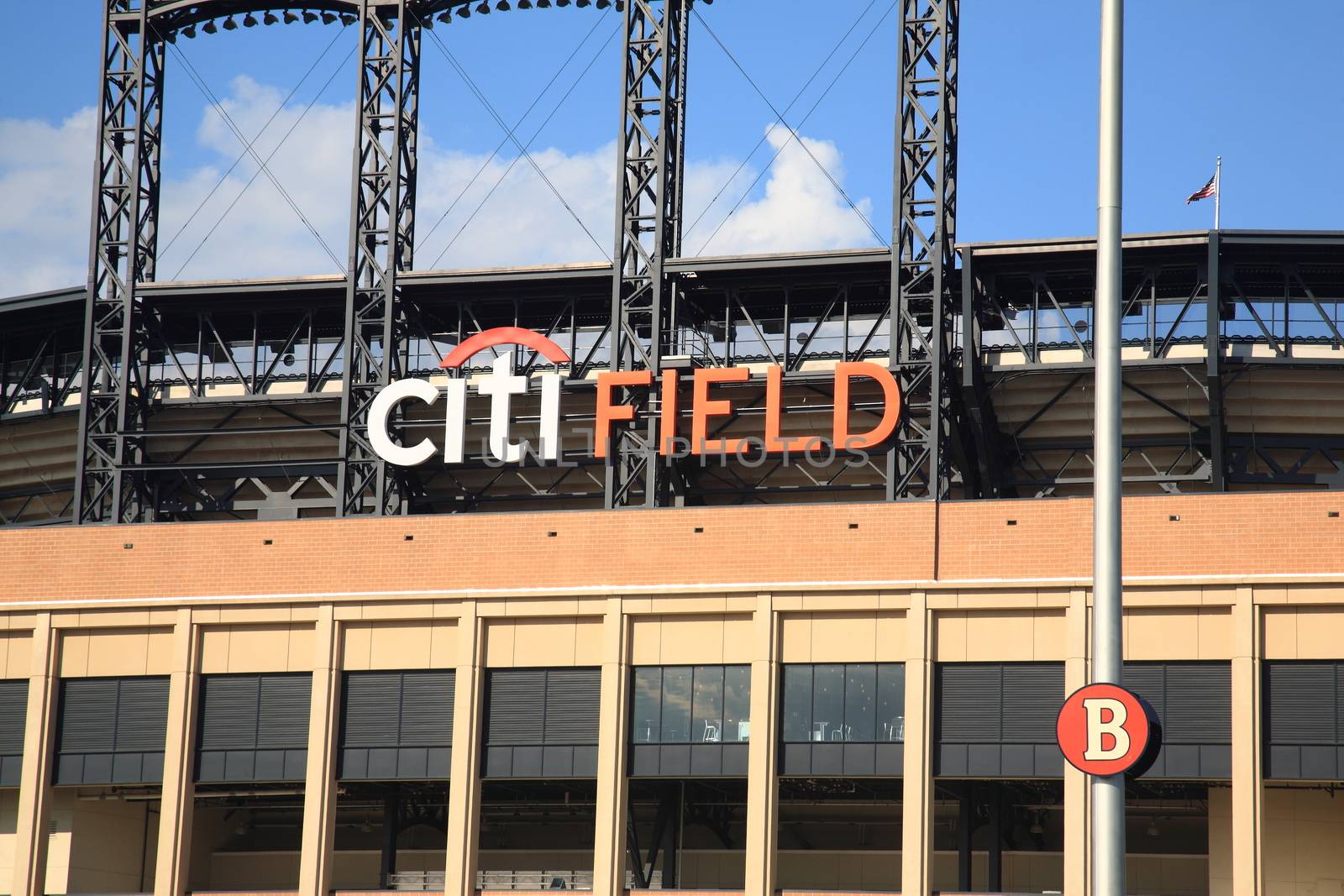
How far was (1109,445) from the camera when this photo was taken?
53.7ft

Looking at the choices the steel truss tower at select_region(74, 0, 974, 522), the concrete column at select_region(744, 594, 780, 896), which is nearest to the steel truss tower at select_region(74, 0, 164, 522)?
the steel truss tower at select_region(74, 0, 974, 522)

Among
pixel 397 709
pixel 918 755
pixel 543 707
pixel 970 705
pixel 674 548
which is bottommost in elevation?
pixel 918 755

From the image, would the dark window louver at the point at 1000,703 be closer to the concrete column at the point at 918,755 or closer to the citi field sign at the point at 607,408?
the concrete column at the point at 918,755

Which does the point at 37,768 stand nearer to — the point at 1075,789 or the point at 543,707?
the point at 543,707

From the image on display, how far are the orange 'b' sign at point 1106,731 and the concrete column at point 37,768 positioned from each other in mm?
35737

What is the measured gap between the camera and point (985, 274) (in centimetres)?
4919

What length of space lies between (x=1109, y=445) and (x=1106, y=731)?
250 centimetres

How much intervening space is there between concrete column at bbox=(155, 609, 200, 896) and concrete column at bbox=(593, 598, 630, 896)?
10196mm

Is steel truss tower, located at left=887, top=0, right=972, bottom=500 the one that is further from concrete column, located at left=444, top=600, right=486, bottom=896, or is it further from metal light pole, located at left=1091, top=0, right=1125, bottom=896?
metal light pole, located at left=1091, top=0, right=1125, bottom=896

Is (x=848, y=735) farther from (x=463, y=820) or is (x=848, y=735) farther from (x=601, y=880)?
(x=463, y=820)

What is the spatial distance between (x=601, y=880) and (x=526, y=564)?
7.78 metres

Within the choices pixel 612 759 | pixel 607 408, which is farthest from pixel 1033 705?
pixel 607 408

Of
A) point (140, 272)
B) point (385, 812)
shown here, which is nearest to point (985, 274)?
point (385, 812)

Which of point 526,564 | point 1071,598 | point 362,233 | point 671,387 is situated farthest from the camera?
point 362,233
